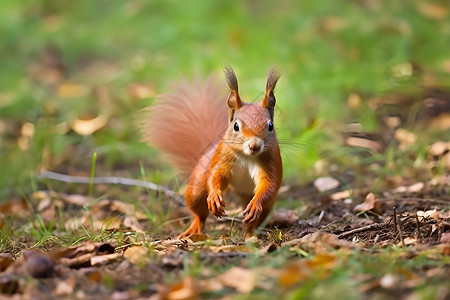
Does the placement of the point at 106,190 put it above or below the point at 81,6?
below

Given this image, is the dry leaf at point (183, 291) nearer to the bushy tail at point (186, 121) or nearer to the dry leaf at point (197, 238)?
the dry leaf at point (197, 238)

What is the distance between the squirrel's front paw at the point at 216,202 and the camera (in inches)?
106

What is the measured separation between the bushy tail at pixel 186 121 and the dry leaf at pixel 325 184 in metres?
0.81

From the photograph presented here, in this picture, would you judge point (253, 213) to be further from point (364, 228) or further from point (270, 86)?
point (270, 86)

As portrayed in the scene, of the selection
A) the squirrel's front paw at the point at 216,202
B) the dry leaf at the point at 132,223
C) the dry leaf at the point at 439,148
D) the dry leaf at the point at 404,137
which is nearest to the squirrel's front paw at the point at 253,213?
the squirrel's front paw at the point at 216,202

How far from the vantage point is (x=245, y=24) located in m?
6.66

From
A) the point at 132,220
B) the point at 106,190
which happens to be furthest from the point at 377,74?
the point at 132,220

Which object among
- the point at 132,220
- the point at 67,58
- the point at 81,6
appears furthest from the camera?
the point at 81,6

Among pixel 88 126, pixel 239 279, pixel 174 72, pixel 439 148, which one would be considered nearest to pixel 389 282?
pixel 239 279

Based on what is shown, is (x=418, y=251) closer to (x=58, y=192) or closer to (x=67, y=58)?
(x=58, y=192)

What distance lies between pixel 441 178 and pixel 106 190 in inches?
79.8

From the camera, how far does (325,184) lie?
3748 mm

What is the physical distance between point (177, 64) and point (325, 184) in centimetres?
281

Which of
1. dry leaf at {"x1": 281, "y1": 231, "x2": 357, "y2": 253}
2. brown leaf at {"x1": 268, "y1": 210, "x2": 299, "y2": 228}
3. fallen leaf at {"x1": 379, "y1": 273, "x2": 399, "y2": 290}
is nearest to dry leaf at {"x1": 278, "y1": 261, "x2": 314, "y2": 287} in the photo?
fallen leaf at {"x1": 379, "y1": 273, "x2": 399, "y2": 290}
